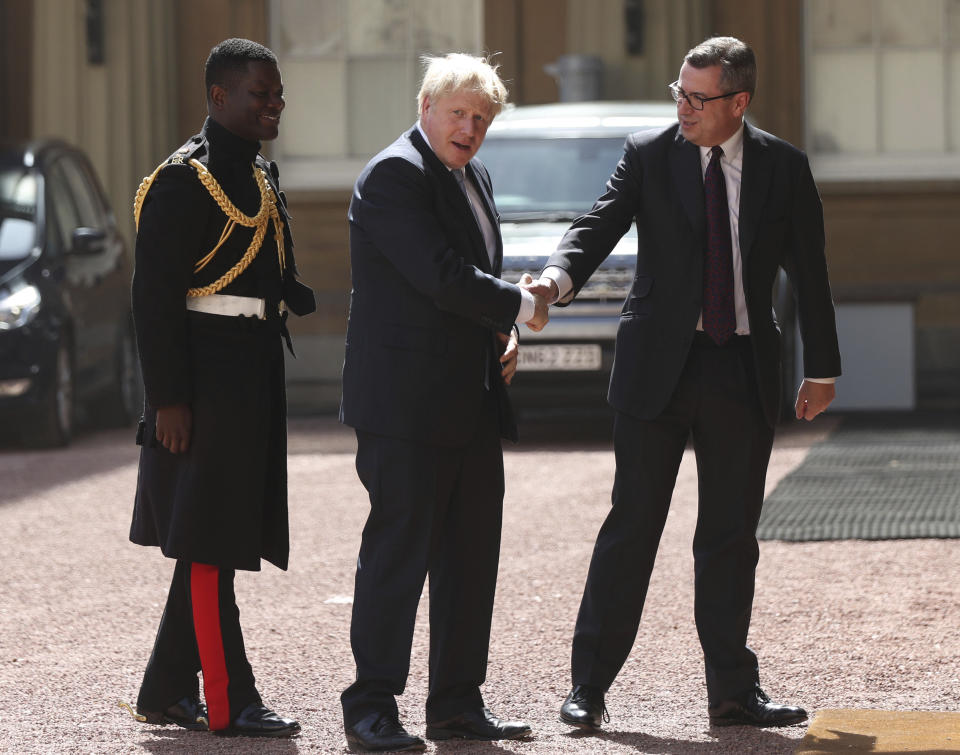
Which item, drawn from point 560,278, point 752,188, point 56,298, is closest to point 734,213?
point 752,188

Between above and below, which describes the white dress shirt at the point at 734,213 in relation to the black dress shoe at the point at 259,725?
above

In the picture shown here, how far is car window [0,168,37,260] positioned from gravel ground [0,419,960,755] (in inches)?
106

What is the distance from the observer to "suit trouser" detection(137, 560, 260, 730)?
15.5 feet

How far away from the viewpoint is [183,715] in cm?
484

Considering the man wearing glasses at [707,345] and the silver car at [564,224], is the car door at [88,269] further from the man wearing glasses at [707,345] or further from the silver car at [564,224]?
the man wearing glasses at [707,345]

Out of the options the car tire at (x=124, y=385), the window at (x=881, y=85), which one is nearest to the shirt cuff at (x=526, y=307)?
the car tire at (x=124, y=385)

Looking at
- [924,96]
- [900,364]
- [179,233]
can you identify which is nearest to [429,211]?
[179,233]

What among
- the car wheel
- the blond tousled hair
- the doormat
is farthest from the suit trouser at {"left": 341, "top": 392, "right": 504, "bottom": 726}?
the car wheel

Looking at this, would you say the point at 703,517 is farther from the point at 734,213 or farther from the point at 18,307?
Result: the point at 18,307

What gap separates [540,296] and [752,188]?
24.2 inches

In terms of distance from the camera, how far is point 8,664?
5.66 m

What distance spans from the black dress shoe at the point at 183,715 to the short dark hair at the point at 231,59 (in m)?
1.60

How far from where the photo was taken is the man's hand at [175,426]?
4.60 m

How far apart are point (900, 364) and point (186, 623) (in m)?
9.55
